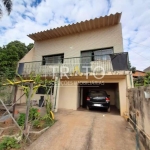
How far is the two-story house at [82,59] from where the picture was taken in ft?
22.0

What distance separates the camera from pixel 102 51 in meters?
8.20

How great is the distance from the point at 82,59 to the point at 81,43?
1468mm

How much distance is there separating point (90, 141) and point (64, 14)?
8366mm

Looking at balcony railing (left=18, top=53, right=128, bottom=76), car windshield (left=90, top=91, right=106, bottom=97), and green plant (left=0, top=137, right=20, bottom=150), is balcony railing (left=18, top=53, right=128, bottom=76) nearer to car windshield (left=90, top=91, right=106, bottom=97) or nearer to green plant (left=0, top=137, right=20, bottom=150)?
car windshield (left=90, top=91, right=106, bottom=97)

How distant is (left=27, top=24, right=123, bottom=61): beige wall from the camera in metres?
7.80

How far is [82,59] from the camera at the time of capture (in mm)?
8578

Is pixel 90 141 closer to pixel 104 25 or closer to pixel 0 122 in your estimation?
pixel 0 122

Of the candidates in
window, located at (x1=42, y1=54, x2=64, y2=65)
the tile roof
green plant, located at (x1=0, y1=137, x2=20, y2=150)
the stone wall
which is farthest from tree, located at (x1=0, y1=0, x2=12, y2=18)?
the stone wall

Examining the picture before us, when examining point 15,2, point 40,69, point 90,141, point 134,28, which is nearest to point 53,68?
point 40,69

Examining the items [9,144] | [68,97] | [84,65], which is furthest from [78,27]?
[9,144]

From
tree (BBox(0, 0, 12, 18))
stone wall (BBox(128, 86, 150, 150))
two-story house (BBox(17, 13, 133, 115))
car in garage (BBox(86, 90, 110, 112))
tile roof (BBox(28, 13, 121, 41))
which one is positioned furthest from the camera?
tree (BBox(0, 0, 12, 18))

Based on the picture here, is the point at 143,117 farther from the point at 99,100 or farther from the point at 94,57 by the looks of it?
the point at 94,57

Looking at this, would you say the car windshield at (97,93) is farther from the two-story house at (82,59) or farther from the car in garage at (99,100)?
the two-story house at (82,59)

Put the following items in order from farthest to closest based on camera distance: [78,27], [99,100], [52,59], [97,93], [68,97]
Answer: [52,59] → [78,27] → [68,97] → [97,93] → [99,100]
